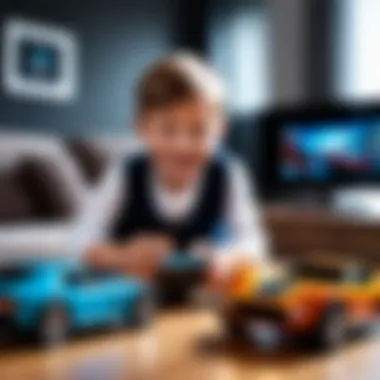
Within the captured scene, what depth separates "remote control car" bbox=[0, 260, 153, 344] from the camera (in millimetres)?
929

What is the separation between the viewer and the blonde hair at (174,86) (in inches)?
41.9

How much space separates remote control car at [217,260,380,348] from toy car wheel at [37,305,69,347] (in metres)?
0.20

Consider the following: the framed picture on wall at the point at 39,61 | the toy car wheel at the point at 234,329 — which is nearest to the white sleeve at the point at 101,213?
the toy car wheel at the point at 234,329

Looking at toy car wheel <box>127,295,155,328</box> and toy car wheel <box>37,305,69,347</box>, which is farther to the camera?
toy car wheel <box>127,295,155,328</box>

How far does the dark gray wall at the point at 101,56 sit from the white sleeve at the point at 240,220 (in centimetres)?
207

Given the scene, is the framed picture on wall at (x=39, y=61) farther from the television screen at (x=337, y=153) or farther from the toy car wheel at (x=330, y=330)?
the toy car wheel at (x=330, y=330)

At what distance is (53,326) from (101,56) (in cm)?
255

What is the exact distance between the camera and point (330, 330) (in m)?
0.96

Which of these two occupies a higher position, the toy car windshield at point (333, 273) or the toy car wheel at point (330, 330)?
the toy car windshield at point (333, 273)

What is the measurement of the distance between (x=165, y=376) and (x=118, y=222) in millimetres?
397

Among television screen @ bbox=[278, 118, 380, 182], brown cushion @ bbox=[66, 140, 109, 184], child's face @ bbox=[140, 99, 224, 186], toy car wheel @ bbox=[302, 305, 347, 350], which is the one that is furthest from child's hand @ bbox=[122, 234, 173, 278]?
television screen @ bbox=[278, 118, 380, 182]

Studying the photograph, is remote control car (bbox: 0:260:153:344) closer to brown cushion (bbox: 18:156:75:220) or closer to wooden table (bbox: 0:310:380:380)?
wooden table (bbox: 0:310:380:380)

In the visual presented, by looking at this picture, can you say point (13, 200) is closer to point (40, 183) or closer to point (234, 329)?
point (40, 183)

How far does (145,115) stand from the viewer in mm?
1077
